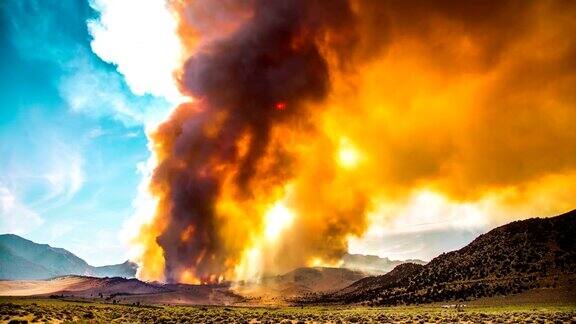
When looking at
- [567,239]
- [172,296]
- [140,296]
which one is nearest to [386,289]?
[567,239]

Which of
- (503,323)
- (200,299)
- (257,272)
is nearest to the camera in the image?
(503,323)

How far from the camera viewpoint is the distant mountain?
263ft

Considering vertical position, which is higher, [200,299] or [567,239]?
[567,239]

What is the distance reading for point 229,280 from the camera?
144125 millimetres

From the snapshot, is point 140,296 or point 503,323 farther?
point 140,296

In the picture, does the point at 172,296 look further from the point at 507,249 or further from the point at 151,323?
the point at 507,249

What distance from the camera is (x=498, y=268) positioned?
91188 millimetres

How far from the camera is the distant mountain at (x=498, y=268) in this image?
3162 inches

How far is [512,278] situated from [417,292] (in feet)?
67.5

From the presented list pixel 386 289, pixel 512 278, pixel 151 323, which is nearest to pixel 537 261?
pixel 512 278

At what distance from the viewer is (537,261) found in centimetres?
8631

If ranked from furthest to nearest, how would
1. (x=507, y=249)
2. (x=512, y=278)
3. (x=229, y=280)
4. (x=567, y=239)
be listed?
(x=229, y=280) → (x=507, y=249) → (x=567, y=239) → (x=512, y=278)

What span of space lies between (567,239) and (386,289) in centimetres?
4268

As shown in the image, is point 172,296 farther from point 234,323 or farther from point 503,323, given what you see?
point 503,323
